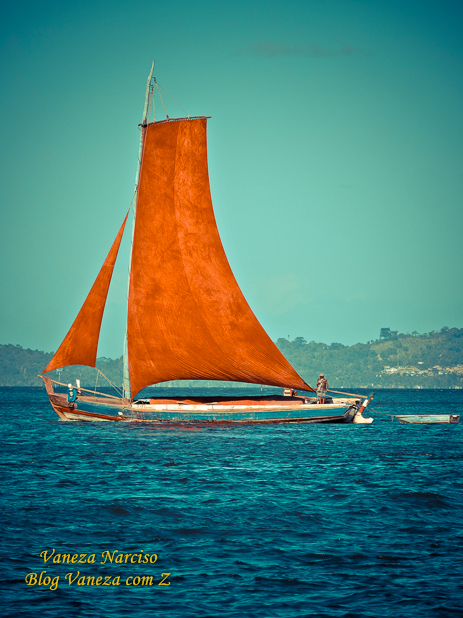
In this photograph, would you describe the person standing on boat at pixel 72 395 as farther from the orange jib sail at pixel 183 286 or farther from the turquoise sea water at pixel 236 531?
the turquoise sea water at pixel 236 531

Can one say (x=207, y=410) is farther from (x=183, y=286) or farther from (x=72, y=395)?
(x=72, y=395)

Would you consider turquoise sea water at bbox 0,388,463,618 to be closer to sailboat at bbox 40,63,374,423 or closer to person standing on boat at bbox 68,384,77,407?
sailboat at bbox 40,63,374,423

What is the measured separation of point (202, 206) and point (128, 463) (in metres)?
17.7

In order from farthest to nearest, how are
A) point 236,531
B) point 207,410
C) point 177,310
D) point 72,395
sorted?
point 72,395 < point 177,310 < point 207,410 < point 236,531

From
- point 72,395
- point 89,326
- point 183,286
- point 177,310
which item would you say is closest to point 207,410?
point 177,310

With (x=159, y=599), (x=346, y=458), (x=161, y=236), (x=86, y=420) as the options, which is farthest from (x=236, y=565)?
(x=86, y=420)

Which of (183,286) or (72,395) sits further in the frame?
(72,395)

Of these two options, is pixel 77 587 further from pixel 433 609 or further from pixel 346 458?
pixel 346 458

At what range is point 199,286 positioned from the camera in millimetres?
36750

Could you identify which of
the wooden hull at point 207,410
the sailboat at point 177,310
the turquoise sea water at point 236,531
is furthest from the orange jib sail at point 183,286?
the turquoise sea water at point 236,531

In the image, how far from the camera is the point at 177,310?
3634 centimetres

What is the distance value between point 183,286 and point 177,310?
1445 millimetres

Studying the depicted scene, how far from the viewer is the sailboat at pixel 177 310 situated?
3600cm

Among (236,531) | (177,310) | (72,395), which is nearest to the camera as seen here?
(236,531)
